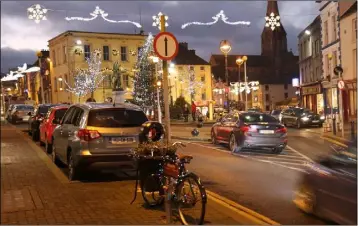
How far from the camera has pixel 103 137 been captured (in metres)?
9.54

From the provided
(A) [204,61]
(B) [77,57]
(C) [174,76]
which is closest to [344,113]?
(A) [204,61]

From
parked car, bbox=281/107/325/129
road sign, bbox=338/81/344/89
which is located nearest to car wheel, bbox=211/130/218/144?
road sign, bbox=338/81/344/89

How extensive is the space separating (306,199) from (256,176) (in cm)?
401

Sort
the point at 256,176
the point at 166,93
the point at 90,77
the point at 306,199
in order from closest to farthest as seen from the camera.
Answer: the point at 306,199 < the point at 166,93 < the point at 256,176 < the point at 90,77

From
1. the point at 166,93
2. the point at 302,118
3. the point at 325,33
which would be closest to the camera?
the point at 166,93

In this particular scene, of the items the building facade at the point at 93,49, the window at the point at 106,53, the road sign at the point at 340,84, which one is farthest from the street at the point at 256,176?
the window at the point at 106,53

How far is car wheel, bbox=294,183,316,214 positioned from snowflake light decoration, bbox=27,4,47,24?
17.8 ft

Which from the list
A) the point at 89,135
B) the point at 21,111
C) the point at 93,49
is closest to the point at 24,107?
the point at 21,111

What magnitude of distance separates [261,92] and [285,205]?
408 inches

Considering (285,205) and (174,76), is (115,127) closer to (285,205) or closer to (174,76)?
(285,205)

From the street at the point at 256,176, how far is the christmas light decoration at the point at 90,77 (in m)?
4.41

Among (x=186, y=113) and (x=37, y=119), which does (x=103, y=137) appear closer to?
(x=186, y=113)

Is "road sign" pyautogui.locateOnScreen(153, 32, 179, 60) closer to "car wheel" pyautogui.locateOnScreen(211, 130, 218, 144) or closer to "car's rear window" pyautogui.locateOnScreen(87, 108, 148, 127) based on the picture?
"car's rear window" pyautogui.locateOnScreen(87, 108, 148, 127)

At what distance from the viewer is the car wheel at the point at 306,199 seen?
6.81 metres
